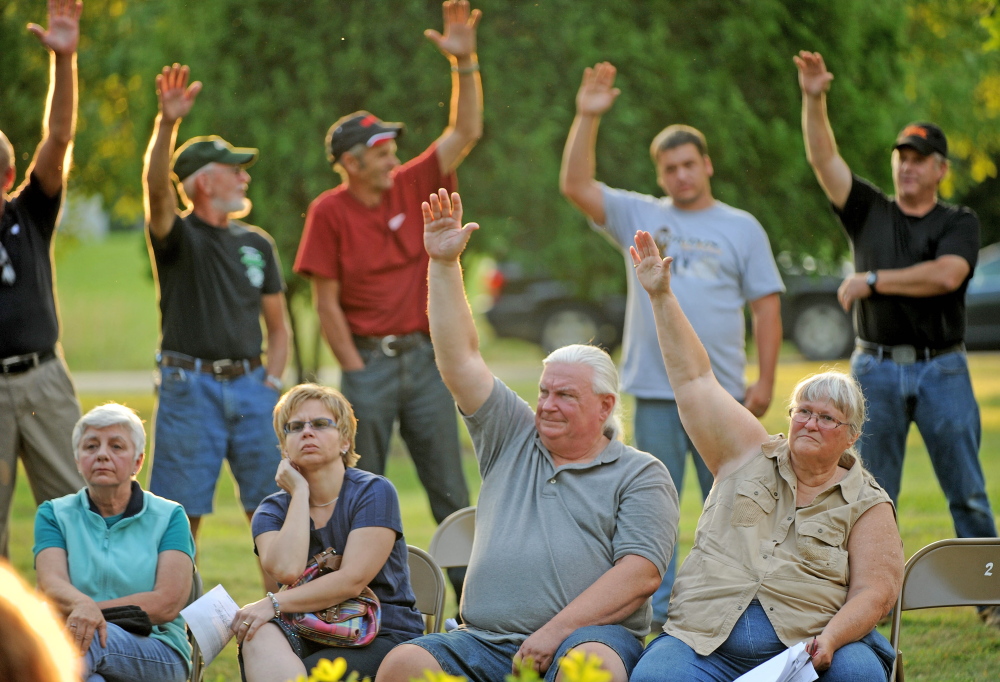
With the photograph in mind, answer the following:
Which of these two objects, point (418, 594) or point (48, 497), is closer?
point (418, 594)

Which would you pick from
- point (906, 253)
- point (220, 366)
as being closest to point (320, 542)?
point (220, 366)

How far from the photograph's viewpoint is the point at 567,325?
60.7ft

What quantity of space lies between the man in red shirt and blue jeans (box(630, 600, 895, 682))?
217 centimetres

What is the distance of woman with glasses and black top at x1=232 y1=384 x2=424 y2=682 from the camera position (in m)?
3.61

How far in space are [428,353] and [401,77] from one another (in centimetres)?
452

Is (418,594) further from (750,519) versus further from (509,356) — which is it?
(509,356)

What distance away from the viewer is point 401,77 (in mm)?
9500

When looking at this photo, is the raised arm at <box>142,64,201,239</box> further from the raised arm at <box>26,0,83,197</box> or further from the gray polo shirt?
the gray polo shirt

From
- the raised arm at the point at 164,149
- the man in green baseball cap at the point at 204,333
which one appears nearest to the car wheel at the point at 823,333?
the man in green baseball cap at the point at 204,333

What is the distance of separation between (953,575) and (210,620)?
95.3 inches

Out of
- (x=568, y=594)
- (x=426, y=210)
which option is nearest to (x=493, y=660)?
(x=568, y=594)

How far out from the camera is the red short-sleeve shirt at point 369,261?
555 cm

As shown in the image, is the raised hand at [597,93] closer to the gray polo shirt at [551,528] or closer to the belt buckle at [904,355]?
the belt buckle at [904,355]

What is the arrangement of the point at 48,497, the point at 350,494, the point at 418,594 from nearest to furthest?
the point at 350,494 → the point at 418,594 → the point at 48,497
